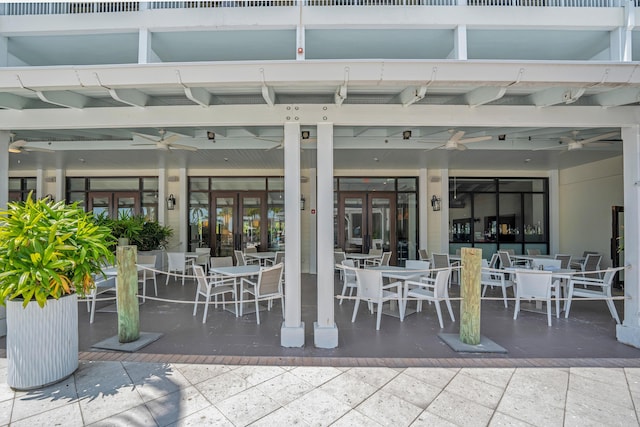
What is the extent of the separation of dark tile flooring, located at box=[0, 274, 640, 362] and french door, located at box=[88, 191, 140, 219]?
15.2 feet

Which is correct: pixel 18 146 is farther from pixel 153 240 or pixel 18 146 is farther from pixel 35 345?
pixel 35 345

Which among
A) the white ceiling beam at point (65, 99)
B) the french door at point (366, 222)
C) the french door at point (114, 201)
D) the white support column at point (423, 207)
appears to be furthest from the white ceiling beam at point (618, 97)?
the french door at point (114, 201)

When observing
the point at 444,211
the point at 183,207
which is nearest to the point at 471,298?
the point at 444,211

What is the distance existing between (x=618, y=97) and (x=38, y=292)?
5625 mm

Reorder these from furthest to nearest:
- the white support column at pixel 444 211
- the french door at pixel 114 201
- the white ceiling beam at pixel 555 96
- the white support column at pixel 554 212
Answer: the french door at pixel 114 201 < the white support column at pixel 554 212 < the white support column at pixel 444 211 < the white ceiling beam at pixel 555 96

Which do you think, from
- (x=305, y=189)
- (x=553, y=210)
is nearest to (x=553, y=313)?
(x=553, y=210)

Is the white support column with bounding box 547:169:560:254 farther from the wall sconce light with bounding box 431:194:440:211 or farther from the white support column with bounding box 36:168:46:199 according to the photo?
the white support column with bounding box 36:168:46:199

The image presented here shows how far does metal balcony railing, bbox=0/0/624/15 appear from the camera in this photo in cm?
331

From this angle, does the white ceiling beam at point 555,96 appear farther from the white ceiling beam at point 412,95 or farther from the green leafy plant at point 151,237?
the green leafy plant at point 151,237

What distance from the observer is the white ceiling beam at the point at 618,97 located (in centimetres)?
332

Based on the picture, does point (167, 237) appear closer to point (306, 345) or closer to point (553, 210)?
point (306, 345)

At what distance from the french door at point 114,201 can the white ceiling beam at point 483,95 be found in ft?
28.6

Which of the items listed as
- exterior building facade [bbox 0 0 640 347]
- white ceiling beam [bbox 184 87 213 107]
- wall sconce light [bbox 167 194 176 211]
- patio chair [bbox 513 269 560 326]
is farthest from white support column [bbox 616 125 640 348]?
wall sconce light [bbox 167 194 176 211]

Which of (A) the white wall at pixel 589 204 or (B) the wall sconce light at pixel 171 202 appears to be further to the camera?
(B) the wall sconce light at pixel 171 202
